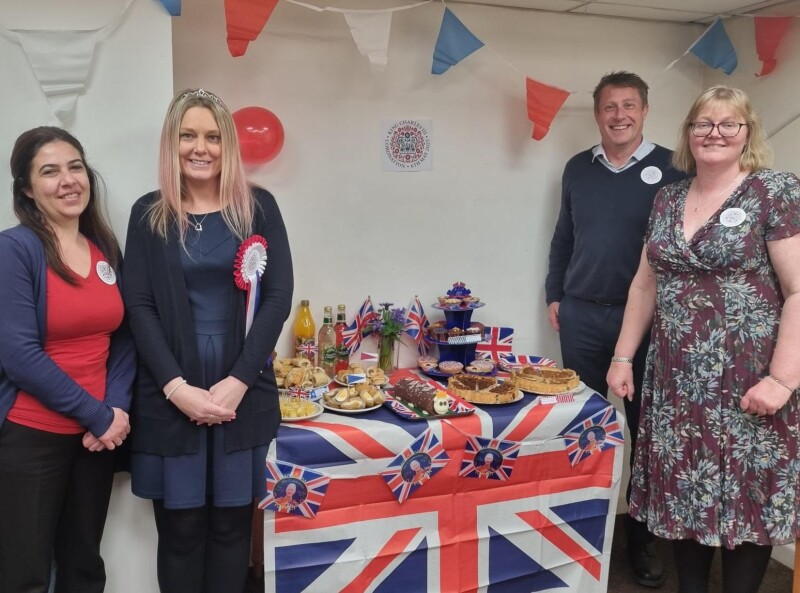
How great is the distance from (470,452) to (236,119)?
1.33 m

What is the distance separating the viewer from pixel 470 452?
1.96 metres

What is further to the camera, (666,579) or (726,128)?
(666,579)

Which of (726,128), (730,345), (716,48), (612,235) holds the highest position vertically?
(716,48)

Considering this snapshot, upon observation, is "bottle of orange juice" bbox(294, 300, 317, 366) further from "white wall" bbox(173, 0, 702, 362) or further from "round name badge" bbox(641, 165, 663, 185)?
"round name badge" bbox(641, 165, 663, 185)

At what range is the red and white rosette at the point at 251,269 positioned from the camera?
1625 mm

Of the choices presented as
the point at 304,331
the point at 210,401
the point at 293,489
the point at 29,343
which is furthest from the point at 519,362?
the point at 29,343

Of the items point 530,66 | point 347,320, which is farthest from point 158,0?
point 530,66

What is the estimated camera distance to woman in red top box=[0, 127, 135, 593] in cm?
145

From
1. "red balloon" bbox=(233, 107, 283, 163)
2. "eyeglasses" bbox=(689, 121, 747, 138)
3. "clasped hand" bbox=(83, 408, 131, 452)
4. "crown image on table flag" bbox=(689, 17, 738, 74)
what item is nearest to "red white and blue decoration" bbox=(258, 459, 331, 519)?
Result: "clasped hand" bbox=(83, 408, 131, 452)

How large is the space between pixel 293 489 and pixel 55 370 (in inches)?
27.2

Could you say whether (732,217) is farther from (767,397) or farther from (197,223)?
(197,223)

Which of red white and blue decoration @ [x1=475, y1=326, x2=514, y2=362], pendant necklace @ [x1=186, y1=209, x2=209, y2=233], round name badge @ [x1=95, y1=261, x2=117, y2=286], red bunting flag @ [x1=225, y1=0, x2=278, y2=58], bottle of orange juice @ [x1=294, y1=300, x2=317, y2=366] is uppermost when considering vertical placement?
red bunting flag @ [x1=225, y1=0, x2=278, y2=58]

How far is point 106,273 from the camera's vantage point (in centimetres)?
162

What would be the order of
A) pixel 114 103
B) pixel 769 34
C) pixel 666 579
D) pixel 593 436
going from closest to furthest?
1. pixel 114 103
2. pixel 593 436
3. pixel 666 579
4. pixel 769 34
